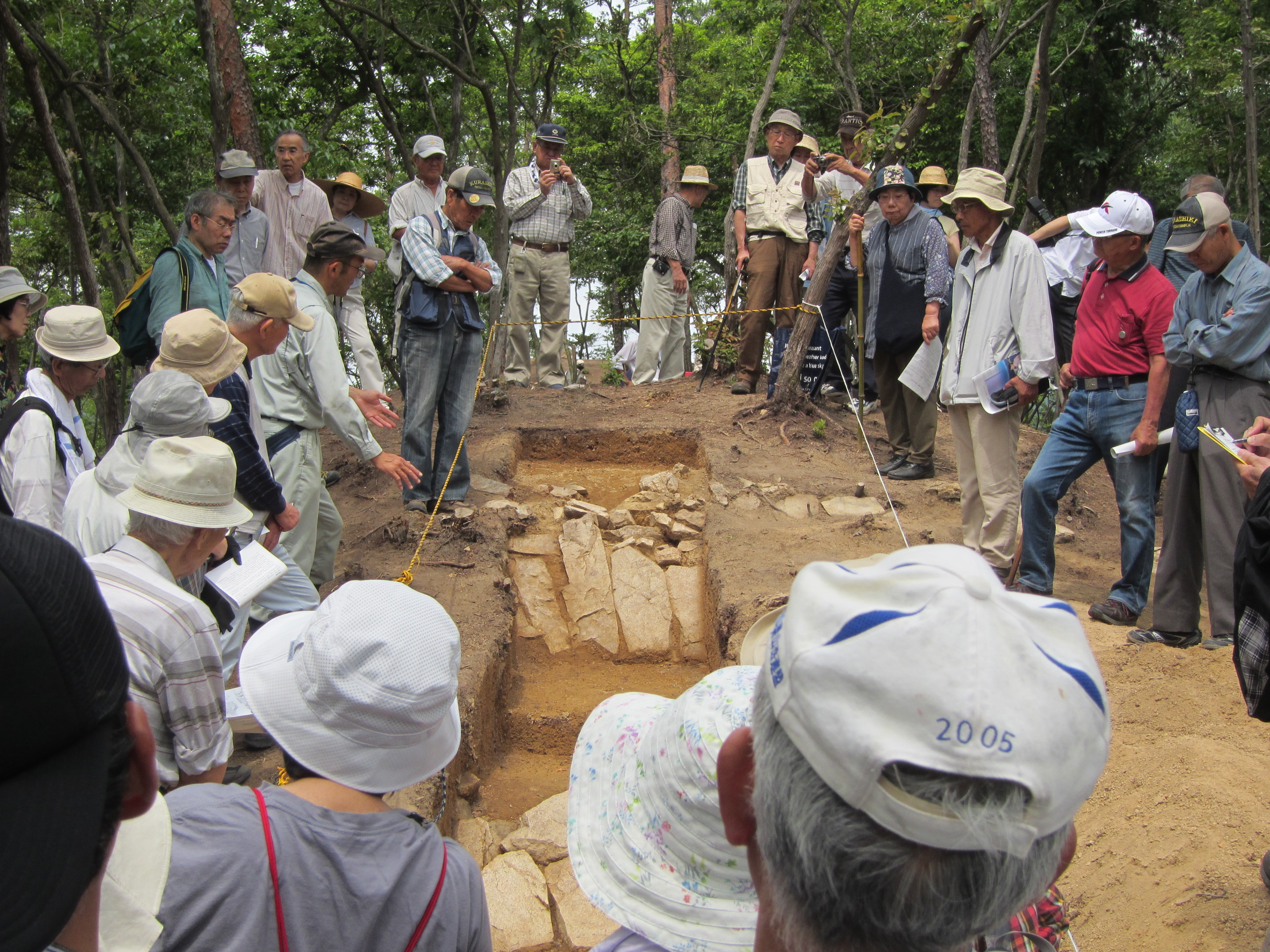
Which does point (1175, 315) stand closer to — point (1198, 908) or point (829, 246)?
point (1198, 908)

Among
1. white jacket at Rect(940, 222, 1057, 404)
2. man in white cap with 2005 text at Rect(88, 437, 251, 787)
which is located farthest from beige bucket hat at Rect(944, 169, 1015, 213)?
man in white cap with 2005 text at Rect(88, 437, 251, 787)

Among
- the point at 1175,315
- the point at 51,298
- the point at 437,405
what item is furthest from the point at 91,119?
the point at 1175,315

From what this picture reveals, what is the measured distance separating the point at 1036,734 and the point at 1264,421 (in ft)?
9.21

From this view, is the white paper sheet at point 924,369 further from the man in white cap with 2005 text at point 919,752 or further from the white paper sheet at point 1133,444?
the man in white cap with 2005 text at point 919,752

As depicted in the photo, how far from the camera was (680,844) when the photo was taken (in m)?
1.35

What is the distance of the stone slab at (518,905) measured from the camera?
333 centimetres

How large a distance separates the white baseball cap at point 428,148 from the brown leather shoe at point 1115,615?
520cm

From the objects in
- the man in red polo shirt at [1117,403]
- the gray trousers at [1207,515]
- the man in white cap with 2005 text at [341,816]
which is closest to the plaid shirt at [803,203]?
the man in red polo shirt at [1117,403]

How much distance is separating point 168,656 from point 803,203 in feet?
23.3

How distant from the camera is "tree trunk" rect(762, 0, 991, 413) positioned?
657 centimetres

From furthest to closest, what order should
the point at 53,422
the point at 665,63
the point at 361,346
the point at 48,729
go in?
the point at 665,63, the point at 361,346, the point at 53,422, the point at 48,729

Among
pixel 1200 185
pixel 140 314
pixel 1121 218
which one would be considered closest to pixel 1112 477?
pixel 1121 218

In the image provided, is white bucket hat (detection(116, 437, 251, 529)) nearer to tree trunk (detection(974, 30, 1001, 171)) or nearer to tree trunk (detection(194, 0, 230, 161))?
tree trunk (detection(194, 0, 230, 161))

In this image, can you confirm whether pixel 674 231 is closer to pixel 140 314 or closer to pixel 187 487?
pixel 140 314
